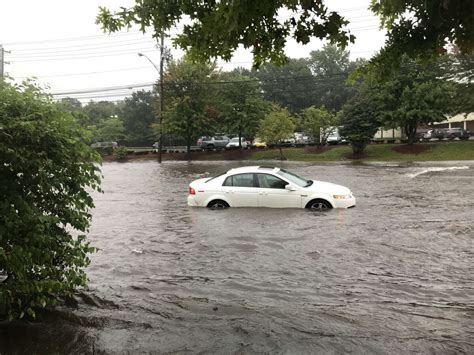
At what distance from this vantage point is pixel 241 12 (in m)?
3.54

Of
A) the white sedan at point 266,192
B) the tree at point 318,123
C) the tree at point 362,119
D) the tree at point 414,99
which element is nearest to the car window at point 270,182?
the white sedan at point 266,192

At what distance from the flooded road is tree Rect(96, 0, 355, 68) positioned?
3.01 meters

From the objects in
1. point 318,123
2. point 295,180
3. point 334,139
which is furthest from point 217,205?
point 334,139

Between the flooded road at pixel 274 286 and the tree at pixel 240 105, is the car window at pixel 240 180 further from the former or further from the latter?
the tree at pixel 240 105

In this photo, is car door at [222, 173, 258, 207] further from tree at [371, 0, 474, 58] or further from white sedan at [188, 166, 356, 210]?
tree at [371, 0, 474, 58]

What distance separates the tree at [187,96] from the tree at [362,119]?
14464mm

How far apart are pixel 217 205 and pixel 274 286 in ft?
20.7

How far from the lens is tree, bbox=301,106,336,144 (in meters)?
45.2

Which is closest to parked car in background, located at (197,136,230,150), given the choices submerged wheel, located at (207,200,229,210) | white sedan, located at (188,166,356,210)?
white sedan, located at (188,166,356,210)

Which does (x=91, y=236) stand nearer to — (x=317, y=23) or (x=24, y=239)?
(x=24, y=239)

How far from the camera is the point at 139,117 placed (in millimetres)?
83688

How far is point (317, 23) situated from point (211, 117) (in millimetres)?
43978

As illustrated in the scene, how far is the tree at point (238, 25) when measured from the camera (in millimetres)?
3975

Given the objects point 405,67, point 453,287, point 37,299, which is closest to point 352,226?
point 453,287
